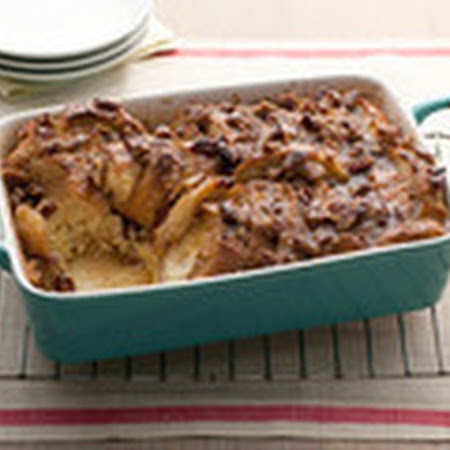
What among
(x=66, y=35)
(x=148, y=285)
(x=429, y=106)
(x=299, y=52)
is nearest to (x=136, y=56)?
(x=66, y=35)

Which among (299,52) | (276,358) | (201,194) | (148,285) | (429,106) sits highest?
(299,52)

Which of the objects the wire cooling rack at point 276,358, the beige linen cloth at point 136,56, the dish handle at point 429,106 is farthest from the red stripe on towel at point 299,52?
the wire cooling rack at point 276,358

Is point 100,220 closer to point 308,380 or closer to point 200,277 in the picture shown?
point 200,277

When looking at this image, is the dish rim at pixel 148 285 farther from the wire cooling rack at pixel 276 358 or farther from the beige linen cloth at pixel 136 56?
the beige linen cloth at pixel 136 56

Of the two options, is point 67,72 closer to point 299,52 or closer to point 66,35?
point 66,35

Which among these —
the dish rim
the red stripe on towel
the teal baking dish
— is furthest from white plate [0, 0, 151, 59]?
the teal baking dish

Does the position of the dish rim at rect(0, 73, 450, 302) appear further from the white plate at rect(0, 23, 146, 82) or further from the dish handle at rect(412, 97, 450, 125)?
the white plate at rect(0, 23, 146, 82)
